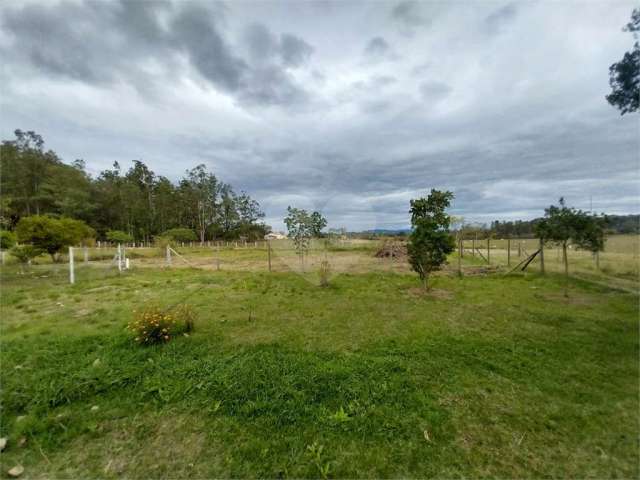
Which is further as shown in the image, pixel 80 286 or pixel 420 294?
pixel 80 286

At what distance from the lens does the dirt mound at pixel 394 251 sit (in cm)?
1490

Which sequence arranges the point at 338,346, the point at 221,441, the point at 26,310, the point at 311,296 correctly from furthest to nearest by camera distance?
the point at 311,296 < the point at 26,310 < the point at 338,346 < the point at 221,441

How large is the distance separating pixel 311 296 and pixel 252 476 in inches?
174

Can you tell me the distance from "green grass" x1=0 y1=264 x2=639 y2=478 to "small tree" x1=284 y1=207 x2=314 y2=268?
315 centimetres

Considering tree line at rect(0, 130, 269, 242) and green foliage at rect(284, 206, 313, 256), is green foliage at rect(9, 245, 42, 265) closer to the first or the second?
green foliage at rect(284, 206, 313, 256)

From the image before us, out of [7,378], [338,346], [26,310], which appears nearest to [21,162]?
[26,310]

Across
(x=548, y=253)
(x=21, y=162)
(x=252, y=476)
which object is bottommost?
(x=252, y=476)

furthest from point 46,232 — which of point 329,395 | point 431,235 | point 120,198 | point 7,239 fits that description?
point 120,198

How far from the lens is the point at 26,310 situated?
489cm

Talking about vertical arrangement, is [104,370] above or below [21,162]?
below

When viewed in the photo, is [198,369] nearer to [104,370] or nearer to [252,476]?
[104,370]

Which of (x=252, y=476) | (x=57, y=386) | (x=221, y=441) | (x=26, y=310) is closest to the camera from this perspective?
(x=252, y=476)

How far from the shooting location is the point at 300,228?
23.9ft

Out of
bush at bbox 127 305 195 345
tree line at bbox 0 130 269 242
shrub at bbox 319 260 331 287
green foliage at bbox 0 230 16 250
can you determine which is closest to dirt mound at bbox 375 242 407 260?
shrub at bbox 319 260 331 287
